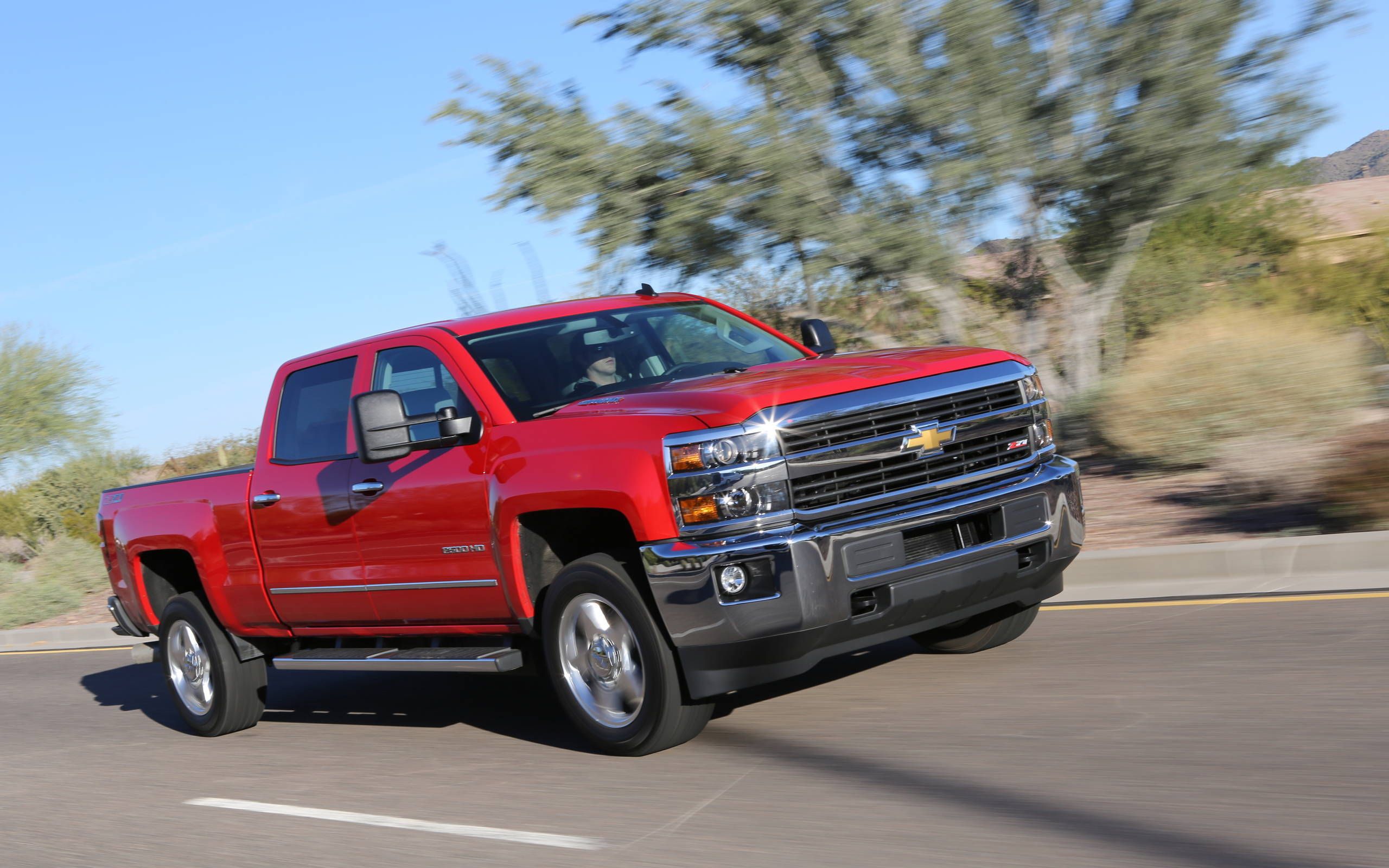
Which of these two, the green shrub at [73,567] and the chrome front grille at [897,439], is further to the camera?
the green shrub at [73,567]

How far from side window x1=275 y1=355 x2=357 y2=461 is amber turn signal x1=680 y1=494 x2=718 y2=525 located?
2496 millimetres

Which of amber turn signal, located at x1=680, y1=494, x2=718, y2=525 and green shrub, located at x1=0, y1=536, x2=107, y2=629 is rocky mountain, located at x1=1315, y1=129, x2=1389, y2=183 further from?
amber turn signal, located at x1=680, y1=494, x2=718, y2=525

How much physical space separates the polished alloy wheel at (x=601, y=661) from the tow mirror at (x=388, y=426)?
3.25 feet

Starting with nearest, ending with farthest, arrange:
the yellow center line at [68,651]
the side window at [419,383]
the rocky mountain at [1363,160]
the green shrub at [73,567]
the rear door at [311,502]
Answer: the side window at [419,383], the rear door at [311,502], the yellow center line at [68,651], the green shrub at [73,567], the rocky mountain at [1363,160]

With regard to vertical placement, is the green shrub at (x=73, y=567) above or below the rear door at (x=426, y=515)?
below

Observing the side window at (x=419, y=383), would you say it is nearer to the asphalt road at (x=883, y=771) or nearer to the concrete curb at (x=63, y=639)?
the asphalt road at (x=883, y=771)

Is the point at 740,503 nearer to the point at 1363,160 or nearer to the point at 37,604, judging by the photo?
the point at 37,604

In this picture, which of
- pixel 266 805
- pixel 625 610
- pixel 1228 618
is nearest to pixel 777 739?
pixel 625 610

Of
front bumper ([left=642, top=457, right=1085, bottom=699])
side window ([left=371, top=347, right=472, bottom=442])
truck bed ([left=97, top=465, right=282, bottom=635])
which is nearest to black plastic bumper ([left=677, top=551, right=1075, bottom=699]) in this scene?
front bumper ([left=642, top=457, right=1085, bottom=699])

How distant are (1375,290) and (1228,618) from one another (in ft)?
47.4

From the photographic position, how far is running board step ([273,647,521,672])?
6.31m

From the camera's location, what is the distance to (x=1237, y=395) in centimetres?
1142

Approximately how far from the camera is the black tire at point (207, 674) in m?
8.08

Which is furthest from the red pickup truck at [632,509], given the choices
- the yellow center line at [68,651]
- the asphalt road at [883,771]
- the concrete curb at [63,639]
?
the concrete curb at [63,639]
